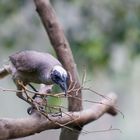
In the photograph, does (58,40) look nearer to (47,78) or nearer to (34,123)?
(47,78)

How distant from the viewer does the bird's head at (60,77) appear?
2.03 m

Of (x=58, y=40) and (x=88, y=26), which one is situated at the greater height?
(x=88, y=26)

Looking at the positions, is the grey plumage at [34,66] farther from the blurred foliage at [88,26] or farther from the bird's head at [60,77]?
the blurred foliage at [88,26]

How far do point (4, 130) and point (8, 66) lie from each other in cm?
58

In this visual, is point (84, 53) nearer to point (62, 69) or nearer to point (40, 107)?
point (62, 69)

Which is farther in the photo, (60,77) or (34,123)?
(60,77)

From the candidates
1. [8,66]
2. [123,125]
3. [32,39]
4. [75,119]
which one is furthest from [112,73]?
[75,119]

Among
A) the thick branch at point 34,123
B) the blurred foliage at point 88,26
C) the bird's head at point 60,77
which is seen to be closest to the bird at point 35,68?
the bird's head at point 60,77

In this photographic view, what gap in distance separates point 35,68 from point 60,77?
213mm

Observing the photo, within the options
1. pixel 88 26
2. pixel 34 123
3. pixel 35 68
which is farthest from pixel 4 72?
pixel 88 26

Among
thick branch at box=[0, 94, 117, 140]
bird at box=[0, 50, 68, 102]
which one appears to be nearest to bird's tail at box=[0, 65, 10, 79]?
bird at box=[0, 50, 68, 102]

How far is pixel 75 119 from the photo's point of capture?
195 cm

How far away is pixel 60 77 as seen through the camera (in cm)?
204

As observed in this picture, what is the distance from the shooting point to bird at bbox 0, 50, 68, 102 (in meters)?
2.12
